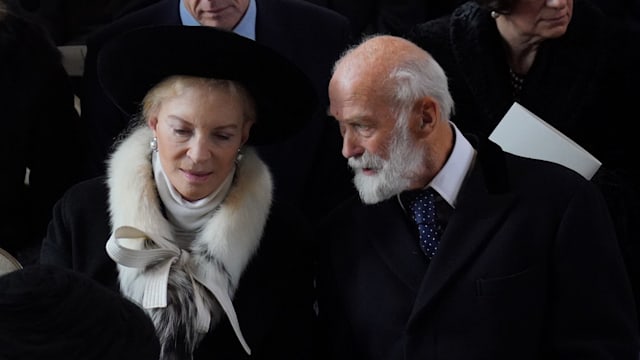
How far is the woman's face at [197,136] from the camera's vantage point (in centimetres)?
223

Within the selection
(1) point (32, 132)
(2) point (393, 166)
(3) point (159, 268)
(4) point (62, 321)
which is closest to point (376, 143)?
(2) point (393, 166)

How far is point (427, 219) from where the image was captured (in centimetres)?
232

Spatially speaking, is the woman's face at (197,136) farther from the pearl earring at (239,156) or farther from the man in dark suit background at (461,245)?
the man in dark suit background at (461,245)

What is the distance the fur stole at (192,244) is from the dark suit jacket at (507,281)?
266mm

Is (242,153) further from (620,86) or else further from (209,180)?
(620,86)

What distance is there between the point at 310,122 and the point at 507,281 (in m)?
0.76

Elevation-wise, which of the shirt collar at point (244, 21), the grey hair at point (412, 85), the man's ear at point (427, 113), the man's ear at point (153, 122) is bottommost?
the man's ear at point (153, 122)

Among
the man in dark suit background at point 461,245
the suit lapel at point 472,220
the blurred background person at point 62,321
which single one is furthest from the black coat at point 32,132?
the blurred background person at point 62,321

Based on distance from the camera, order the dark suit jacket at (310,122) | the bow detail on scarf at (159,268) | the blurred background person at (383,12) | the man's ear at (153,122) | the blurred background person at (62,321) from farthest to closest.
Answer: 1. the blurred background person at (383,12)
2. the dark suit jacket at (310,122)
3. the man's ear at (153,122)
4. the bow detail on scarf at (159,268)
5. the blurred background person at (62,321)

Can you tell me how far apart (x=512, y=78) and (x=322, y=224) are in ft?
2.12

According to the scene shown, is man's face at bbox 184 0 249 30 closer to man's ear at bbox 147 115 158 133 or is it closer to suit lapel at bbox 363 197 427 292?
man's ear at bbox 147 115 158 133

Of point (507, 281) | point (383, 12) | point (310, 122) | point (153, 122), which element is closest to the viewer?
point (507, 281)

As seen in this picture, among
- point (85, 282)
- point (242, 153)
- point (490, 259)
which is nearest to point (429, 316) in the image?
point (490, 259)

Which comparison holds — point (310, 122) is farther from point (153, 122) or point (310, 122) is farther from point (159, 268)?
point (159, 268)
